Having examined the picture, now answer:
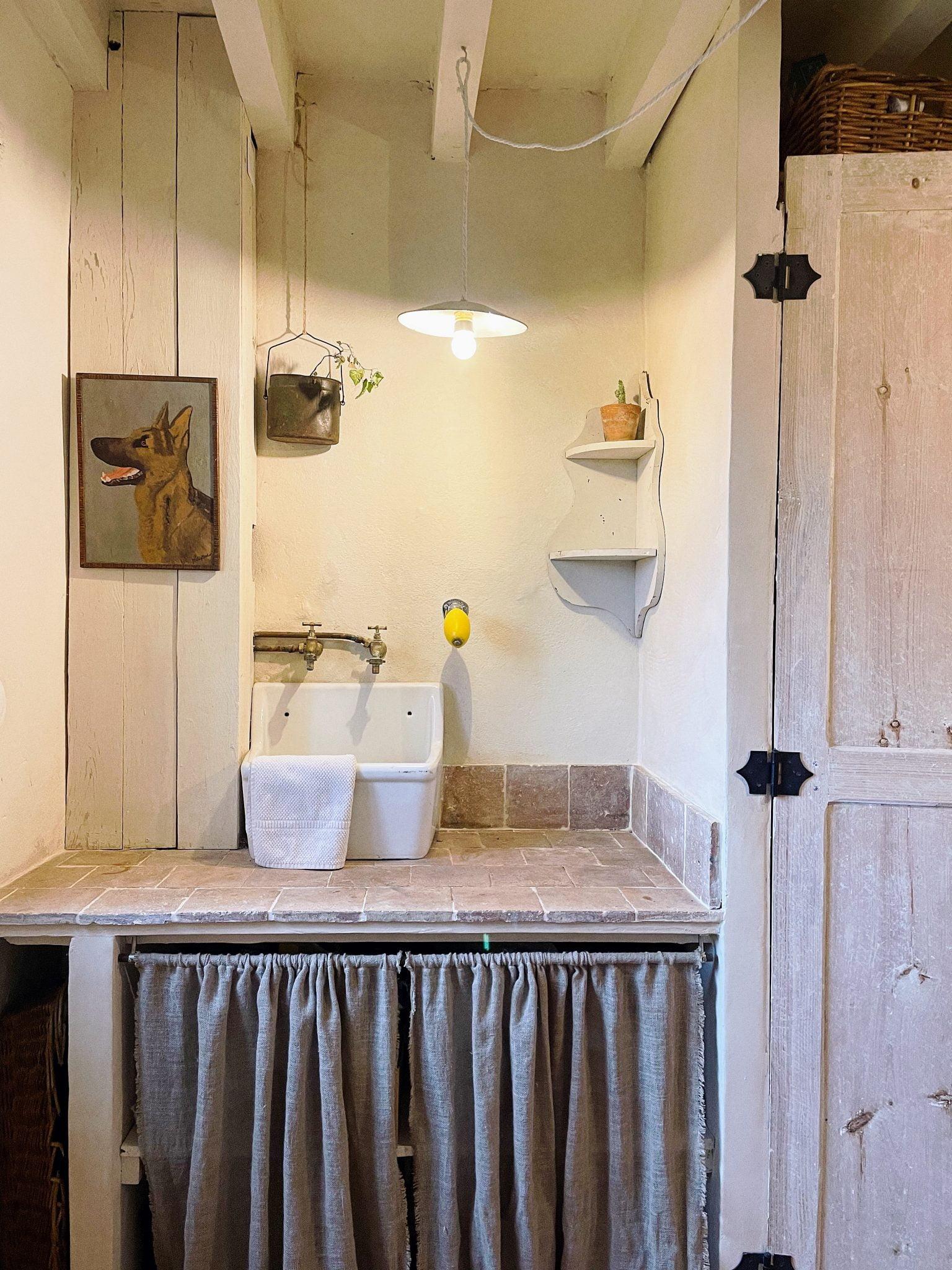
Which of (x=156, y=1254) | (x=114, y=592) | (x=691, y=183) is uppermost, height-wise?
(x=691, y=183)

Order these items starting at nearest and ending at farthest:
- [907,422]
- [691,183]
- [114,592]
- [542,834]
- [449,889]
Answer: [907,422], [449,889], [691,183], [114,592], [542,834]

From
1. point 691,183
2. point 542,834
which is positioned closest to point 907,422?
point 691,183

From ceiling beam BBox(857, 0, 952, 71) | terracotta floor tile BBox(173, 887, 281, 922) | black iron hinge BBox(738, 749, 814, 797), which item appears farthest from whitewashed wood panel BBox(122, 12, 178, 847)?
ceiling beam BBox(857, 0, 952, 71)

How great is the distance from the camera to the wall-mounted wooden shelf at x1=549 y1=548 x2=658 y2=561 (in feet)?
7.14

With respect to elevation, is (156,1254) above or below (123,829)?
below

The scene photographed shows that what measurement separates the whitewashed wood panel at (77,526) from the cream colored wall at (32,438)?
0.03 metres

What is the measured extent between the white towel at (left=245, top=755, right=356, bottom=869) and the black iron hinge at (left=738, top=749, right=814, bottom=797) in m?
0.83

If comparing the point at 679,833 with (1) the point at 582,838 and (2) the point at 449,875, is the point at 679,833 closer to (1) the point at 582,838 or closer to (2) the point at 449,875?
Result: (1) the point at 582,838

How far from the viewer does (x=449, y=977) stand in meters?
1.74

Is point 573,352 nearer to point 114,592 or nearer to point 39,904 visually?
point 114,592

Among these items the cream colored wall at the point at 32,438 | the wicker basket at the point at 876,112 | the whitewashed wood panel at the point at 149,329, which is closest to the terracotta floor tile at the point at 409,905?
the whitewashed wood panel at the point at 149,329

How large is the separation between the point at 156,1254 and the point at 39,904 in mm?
720

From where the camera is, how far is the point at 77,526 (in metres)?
2.09

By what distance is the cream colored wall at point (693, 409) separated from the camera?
173cm
